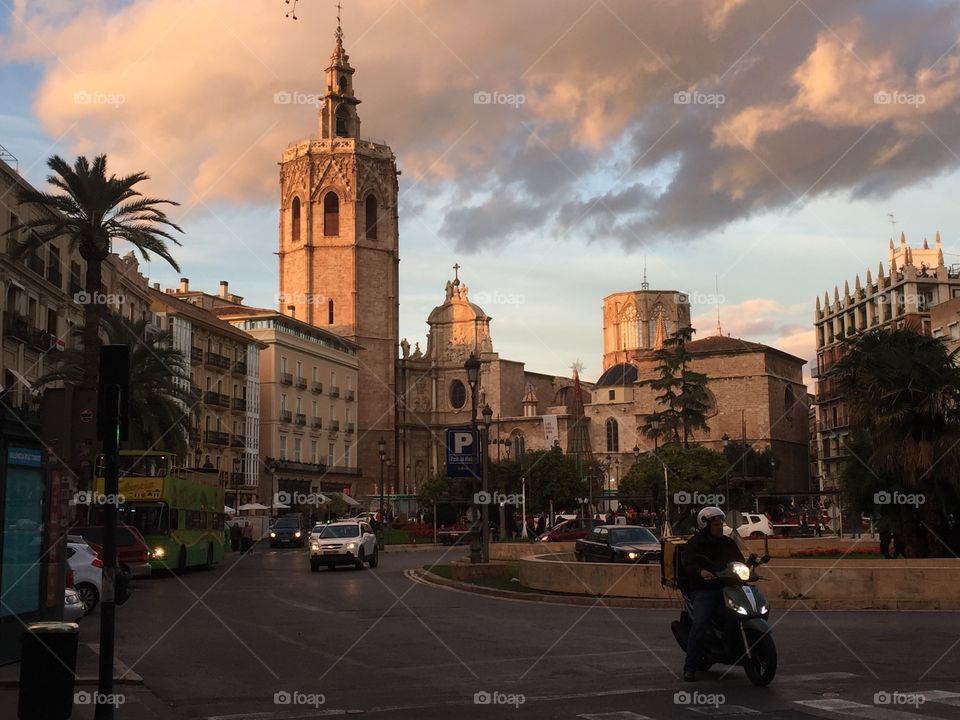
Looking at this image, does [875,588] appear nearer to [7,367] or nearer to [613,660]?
[613,660]

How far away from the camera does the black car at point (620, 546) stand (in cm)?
2811

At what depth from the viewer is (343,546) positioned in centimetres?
3328

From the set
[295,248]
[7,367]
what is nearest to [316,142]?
[295,248]

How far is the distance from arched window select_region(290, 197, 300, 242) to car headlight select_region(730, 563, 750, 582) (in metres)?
92.4

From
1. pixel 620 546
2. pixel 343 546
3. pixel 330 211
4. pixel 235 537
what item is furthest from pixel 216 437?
pixel 620 546

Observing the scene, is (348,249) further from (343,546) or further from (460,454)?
(460,454)

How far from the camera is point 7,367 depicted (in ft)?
128

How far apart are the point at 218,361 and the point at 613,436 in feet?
140

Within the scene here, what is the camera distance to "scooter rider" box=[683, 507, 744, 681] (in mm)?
10055

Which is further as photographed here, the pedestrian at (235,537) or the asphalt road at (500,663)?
the pedestrian at (235,537)

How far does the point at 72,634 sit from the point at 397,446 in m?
90.4

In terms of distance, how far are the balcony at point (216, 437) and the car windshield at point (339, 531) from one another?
36319 mm

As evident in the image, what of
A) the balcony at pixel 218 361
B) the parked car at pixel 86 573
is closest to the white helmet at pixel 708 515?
the parked car at pixel 86 573

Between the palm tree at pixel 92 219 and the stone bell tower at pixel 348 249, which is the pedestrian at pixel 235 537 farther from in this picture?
the stone bell tower at pixel 348 249
